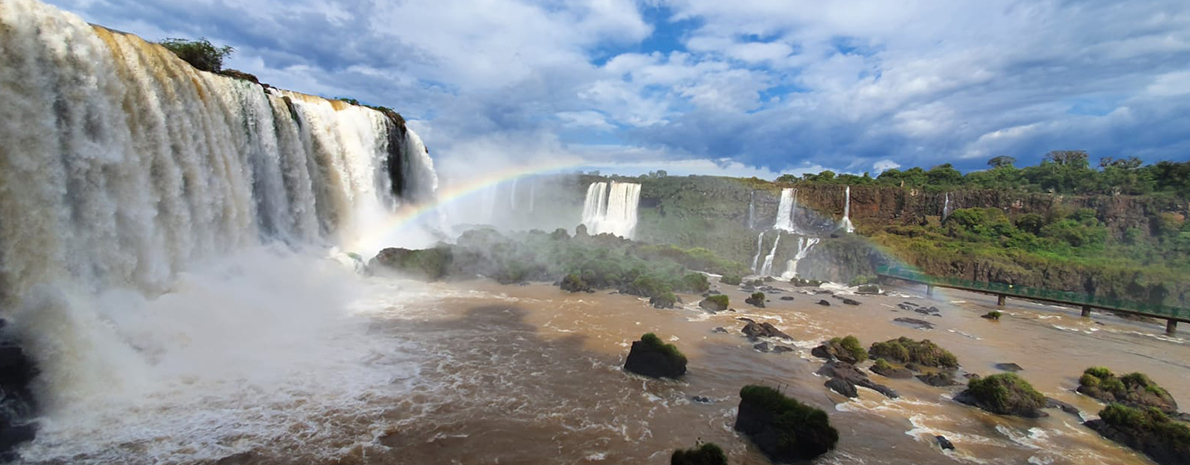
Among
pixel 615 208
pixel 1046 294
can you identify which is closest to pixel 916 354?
pixel 1046 294

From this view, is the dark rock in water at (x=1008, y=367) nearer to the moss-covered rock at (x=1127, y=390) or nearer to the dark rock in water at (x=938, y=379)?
the moss-covered rock at (x=1127, y=390)

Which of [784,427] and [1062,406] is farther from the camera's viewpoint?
[1062,406]

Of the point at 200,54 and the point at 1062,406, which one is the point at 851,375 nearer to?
the point at 1062,406

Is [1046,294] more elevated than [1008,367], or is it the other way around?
[1046,294]

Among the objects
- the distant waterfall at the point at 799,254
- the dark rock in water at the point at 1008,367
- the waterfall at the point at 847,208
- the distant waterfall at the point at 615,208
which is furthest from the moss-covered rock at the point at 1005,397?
the distant waterfall at the point at 615,208

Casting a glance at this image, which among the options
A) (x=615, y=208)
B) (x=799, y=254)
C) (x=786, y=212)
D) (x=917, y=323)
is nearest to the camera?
(x=917, y=323)

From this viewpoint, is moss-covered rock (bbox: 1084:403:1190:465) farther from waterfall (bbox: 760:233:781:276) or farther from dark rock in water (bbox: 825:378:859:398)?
waterfall (bbox: 760:233:781:276)

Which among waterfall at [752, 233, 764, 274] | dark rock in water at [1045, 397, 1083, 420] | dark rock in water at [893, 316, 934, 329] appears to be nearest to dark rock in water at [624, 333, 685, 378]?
dark rock in water at [1045, 397, 1083, 420]

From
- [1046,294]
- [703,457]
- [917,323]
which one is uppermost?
[1046,294]
